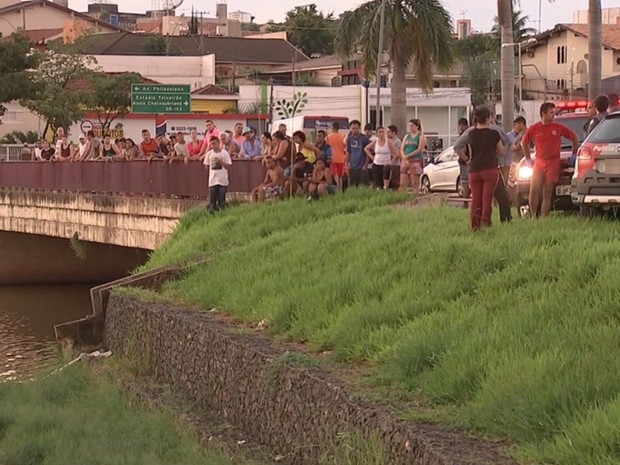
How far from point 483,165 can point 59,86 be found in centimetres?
5327

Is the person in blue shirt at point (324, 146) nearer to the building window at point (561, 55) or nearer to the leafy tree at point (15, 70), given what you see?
the leafy tree at point (15, 70)

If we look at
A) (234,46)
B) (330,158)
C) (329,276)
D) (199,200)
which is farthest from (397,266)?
(234,46)

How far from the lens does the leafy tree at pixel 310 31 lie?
116 m

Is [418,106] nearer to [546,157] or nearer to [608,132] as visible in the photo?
[546,157]

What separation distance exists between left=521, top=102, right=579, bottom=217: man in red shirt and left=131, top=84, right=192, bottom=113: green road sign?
51902 millimetres

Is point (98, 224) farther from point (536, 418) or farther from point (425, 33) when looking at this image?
point (536, 418)

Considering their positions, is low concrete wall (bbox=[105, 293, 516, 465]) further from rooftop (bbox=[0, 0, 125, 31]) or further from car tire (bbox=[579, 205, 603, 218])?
rooftop (bbox=[0, 0, 125, 31])

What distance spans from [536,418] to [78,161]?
24.3m

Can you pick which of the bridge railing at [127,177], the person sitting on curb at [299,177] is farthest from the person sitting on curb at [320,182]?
the bridge railing at [127,177]

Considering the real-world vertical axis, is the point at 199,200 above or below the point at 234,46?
below

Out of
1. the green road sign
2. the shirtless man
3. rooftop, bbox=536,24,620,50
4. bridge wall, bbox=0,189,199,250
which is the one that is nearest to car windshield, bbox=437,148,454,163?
bridge wall, bbox=0,189,199,250

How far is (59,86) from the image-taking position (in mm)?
64625

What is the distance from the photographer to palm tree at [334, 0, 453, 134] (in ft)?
125

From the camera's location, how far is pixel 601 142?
46.3ft
